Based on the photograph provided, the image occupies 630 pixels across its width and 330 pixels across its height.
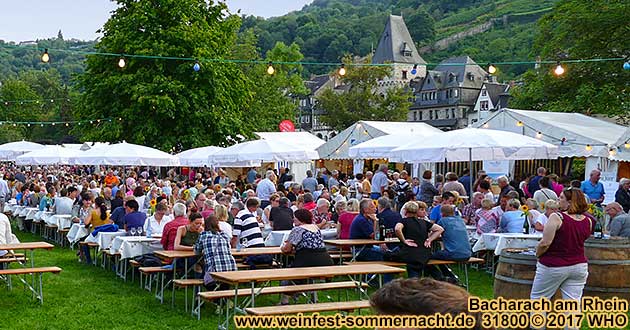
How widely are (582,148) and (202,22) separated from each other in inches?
649

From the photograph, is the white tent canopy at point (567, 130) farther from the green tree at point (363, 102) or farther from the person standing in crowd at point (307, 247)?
the green tree at point (363, 102)

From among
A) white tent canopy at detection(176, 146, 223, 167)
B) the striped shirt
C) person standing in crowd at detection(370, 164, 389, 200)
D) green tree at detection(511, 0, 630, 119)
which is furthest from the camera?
green tree at detection(511, 0, 630, 119)

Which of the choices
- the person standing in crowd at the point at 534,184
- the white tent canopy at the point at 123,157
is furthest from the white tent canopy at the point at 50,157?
the person standing in crowd at the point at 534,184

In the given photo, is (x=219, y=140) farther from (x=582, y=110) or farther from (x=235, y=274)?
(x=235, y=274)

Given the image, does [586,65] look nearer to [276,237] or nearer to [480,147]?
[480,147]

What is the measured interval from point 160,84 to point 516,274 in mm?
22404

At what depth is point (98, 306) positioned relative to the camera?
8.95 m

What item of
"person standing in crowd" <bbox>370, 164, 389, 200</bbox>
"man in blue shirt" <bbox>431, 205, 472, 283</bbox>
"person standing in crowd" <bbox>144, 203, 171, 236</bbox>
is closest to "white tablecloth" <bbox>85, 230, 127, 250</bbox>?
"person standing in crowd" <bbox>144, 203, 171, 236</bbox>

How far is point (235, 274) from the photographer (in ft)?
23.4

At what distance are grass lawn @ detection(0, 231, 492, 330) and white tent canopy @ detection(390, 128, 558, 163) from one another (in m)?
2.58

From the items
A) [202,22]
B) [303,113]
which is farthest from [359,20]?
[202,22]

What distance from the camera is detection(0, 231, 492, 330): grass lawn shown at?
317 inches

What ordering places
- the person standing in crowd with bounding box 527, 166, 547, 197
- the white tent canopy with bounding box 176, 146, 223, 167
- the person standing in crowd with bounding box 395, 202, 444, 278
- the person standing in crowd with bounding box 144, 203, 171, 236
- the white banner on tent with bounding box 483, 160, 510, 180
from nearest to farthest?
the person standing in crowd with bounding box 395, 202, 444, 278, the person standing in crowd with bounding box 144, 203, 171, 236, the person standing in crowd with bounding box 527, 166, 547, 197, the white tent canopy with bounding box 176, 146, 223, 167, the white banner on tent with bounding box 483, 160, 510, 180

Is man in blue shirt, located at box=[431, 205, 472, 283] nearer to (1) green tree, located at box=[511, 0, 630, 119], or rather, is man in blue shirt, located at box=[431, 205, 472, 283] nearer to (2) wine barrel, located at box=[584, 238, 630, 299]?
(2) wine barrel, located at box=[584, 238, 630, 299]
